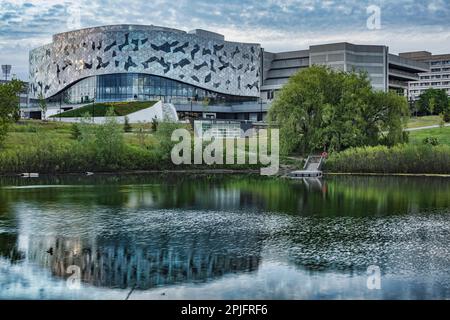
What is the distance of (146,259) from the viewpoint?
17.8 metres

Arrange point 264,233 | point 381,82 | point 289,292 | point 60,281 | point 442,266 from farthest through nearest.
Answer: point 381,82
point 264,233
point 442,266
point 60,281
point 289,292

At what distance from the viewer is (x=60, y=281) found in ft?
51.2

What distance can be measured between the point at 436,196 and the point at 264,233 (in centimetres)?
1676

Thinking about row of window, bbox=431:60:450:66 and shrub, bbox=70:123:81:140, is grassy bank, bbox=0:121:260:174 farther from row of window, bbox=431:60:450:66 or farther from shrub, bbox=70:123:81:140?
row of window, bbox=431:60:450:66

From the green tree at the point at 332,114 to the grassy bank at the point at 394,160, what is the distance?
3245mm

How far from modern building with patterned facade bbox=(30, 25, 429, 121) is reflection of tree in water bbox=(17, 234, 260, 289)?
10564cm

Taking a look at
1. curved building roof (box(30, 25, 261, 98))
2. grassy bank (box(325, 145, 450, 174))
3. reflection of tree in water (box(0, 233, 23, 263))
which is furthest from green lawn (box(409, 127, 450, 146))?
curved building roof (box(30, 25, 261, 98))

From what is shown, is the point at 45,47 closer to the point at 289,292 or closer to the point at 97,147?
the point at 97,147

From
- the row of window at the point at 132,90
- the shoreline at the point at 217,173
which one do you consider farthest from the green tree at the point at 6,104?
the row of window at the point at 132,90

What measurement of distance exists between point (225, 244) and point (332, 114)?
41945 millimetres
